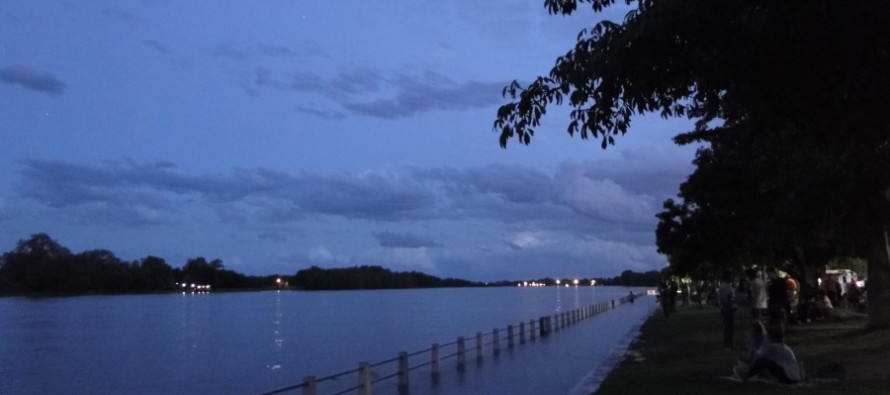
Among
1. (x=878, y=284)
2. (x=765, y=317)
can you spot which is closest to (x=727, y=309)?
(x=878, y=284)

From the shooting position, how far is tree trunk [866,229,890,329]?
26641 mm

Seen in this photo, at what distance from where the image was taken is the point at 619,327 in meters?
47.8

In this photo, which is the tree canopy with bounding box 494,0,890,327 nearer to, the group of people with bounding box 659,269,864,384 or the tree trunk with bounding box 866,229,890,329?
the group of people with bounding box 659,269,864,384

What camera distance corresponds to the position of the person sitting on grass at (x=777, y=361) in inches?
609

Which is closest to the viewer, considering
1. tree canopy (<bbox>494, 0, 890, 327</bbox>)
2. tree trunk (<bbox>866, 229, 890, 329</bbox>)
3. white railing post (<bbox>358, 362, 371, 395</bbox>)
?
tree canopy (<bbox>494, 0, 890, 327</bbox>)

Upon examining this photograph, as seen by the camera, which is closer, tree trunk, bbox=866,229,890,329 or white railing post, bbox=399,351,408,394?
white railing post, bbox=399,351,408,394

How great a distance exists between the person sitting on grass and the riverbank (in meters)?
0.16

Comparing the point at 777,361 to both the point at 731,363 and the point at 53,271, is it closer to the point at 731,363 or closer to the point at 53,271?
the point at 731,363

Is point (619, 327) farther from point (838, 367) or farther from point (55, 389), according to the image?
point (838, 367)

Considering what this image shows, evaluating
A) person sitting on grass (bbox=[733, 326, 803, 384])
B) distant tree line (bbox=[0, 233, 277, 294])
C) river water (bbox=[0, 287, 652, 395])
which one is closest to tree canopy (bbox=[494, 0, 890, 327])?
person sitting on grass (bbox=[733, 326, 803, 384])

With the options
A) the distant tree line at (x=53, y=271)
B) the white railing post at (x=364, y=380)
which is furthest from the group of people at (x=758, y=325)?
the distant tree line at (x=53, y=271)

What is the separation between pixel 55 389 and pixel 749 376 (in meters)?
31.3

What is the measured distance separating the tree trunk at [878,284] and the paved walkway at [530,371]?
6149 mm

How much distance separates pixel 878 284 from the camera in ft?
89.1
